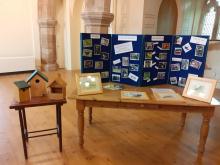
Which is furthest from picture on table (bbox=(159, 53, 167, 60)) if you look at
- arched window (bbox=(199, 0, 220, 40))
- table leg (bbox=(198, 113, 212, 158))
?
arched window (bbox=(199, 0, 220, 40))

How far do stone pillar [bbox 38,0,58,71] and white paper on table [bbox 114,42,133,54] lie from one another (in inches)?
202

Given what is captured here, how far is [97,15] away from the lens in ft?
9.90

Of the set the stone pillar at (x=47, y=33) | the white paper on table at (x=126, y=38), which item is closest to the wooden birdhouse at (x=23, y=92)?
the white paper on table at (x=126, y=38)

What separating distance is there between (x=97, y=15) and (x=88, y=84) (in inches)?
50.4

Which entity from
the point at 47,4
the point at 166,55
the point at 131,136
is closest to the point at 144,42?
the point at 166,55

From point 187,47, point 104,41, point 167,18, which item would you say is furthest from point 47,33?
point 187,47

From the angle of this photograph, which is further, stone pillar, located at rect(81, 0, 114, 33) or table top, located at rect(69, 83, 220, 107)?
stone pillar, located at rect(81, 0, 114, 33)

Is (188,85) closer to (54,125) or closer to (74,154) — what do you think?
(74,154)

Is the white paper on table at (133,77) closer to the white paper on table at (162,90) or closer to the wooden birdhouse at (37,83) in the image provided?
the white paper on table at (162,90)

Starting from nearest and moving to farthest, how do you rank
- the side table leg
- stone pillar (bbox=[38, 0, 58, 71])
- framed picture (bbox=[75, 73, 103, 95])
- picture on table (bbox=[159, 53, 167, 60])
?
the side table leg < framed picture (bbox=[75, 73, 103, 95]) < picture on table (bbox=[159, 53, 167, 60]) < stone pillar (bbox=[38, 0, 58, 71])

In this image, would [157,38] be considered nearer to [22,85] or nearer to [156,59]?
[156,59]

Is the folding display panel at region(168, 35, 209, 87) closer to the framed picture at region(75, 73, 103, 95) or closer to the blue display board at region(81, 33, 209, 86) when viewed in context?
the blue display board at region(81, 33, 209, 86)

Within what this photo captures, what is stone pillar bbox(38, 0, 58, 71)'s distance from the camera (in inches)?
271

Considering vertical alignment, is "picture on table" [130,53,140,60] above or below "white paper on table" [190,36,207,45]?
below
